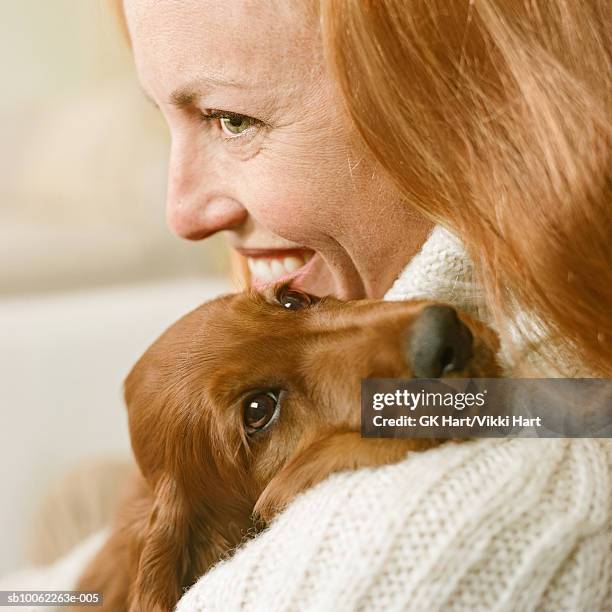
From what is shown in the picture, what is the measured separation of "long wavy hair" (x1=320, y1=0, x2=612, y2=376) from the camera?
85cm

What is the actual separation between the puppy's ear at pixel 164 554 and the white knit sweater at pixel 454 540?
129 mm

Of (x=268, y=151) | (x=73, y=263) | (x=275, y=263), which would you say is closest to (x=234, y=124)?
(x=268, y=151)

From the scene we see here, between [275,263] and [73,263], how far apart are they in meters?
0.27

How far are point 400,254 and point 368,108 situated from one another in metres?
0.20

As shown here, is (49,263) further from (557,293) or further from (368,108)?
(557,293)

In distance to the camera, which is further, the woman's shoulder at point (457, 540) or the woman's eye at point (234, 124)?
the woman's eye at point (234, 124)

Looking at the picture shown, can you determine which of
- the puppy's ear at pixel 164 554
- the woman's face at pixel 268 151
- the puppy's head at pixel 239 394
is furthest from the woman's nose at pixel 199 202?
the puppy's ear at pixel 164 554

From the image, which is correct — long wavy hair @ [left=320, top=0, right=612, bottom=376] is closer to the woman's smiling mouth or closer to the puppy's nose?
the puppy's nose

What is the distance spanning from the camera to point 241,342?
95 cm

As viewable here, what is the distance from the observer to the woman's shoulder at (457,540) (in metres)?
0.77

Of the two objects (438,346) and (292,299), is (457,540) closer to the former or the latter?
(438,346)

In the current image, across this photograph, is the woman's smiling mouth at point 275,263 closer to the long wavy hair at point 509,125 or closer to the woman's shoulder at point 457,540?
the long wavy hair at point 509,125

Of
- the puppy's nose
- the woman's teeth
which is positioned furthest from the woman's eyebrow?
the puppy's nose

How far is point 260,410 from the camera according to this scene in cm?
94
